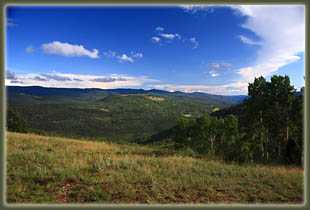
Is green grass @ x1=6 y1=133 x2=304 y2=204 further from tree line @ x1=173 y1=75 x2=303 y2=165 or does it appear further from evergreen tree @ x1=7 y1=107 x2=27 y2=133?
evergreen tree @ x1=7 y1=107 x2=27 y2=133

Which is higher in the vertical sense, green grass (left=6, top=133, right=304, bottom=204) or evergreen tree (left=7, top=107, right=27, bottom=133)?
green grass (left=6, top=133, right=304, bottom=204)

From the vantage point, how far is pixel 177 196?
376cm

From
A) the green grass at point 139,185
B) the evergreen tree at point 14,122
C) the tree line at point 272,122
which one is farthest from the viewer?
the evergreen tree at point 14,122

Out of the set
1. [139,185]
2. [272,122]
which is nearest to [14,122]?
[139,185]

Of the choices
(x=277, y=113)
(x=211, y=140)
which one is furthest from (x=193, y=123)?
(x=277, y=113)

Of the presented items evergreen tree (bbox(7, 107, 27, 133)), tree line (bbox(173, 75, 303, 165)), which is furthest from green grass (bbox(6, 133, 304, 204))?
evergreen tree (bbox(7, 107, 27, 133))

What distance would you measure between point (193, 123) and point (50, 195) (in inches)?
1389

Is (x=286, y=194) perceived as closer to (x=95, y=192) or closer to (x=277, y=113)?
(x=95, y=192)

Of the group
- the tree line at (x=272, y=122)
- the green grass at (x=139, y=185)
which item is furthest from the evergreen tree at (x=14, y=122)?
the tree line at (x=272, y=122)

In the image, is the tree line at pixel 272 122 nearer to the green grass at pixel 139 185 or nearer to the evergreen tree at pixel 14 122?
the green grass at pixel 139 185

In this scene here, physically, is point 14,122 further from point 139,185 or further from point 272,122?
point 272,122

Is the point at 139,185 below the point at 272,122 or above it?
below

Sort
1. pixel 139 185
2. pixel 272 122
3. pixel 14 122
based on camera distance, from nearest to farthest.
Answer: pixel 139 185 → pixel 272 122 → pixel 14 122

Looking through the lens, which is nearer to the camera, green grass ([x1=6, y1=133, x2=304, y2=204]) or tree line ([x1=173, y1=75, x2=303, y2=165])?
green grass ([x1=6, y1=133, x2=304, y2=204])
